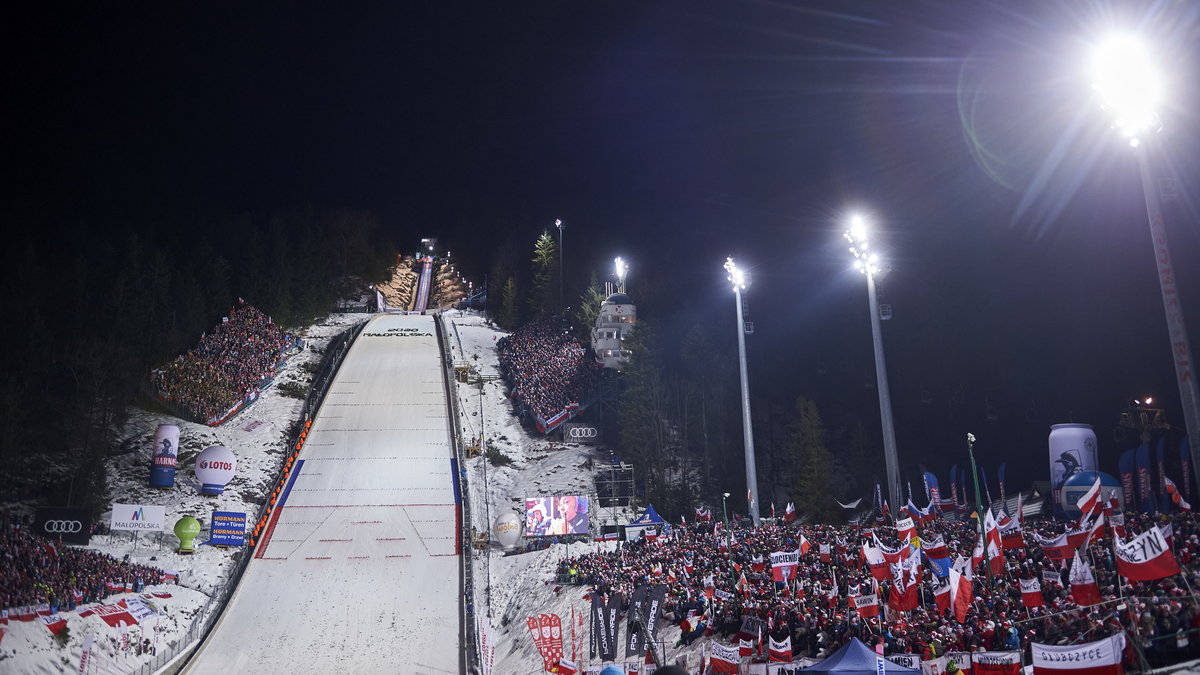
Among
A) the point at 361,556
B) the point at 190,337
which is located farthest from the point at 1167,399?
the point at 190,337

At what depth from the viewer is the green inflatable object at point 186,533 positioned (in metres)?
30.2

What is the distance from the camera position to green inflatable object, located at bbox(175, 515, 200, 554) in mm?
30156

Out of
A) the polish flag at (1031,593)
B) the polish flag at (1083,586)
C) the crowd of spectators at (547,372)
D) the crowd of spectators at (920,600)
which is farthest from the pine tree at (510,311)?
the polish flag at (1083,586)

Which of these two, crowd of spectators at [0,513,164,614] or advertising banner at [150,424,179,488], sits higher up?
advertising banner at [150,424,179,488]

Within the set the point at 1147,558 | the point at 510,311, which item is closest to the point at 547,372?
the point at 510,311

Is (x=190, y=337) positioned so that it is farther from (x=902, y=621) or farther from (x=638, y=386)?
(x=902, y=621)

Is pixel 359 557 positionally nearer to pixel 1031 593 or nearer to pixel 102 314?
pixel 1031 593

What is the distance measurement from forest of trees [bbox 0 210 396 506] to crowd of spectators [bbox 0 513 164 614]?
6.56 metres

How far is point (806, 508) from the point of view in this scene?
36281 millimetres

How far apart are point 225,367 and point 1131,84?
45.5 meters

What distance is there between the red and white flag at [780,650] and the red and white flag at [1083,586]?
4.98 metres

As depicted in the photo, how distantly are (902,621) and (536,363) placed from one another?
41.7m

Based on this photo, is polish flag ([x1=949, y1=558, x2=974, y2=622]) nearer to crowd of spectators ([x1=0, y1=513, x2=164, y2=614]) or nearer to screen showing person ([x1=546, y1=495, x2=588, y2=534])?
screen showing person ([x1=546, y1=495, x2=588, y2=534])

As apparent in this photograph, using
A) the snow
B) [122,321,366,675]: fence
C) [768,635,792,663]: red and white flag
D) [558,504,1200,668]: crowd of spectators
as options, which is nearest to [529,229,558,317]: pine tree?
the snow
